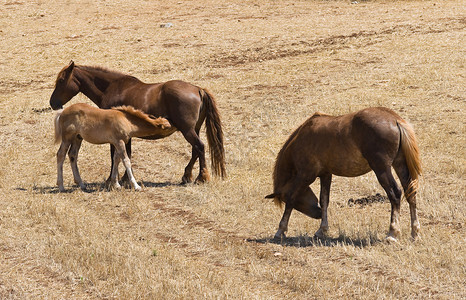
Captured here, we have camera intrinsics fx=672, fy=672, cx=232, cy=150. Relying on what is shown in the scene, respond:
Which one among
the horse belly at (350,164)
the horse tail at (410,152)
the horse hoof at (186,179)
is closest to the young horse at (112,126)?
the horse hoof at (186,179)

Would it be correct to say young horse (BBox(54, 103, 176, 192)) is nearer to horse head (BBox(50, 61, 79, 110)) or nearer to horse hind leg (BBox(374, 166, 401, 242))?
horse head (BBox(50, 61, 79, 110))

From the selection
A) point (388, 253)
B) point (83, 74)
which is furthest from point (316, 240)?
point (83, 74)

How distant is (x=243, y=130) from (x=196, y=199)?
18.6 ft

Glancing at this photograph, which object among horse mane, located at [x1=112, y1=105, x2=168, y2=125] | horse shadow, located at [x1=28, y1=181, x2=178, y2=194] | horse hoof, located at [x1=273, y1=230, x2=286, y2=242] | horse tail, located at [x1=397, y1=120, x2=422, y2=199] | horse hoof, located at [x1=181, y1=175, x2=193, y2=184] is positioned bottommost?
horse shadow, located at [x1=28, y1=181, x2=178, y2=194]

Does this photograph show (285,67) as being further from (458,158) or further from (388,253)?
(388,253)

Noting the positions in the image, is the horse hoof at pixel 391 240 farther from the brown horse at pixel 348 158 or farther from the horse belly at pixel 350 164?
the horse belly at pixel 350 164

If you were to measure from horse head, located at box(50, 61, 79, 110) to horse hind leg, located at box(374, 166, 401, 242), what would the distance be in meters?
7.47

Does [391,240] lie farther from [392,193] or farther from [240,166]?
[240,166]

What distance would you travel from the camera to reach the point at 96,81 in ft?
44.9

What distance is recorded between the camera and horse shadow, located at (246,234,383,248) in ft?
28.9

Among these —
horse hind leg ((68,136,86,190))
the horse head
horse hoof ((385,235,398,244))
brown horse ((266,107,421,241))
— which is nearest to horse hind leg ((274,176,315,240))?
brown horse ((266,107,421,241))

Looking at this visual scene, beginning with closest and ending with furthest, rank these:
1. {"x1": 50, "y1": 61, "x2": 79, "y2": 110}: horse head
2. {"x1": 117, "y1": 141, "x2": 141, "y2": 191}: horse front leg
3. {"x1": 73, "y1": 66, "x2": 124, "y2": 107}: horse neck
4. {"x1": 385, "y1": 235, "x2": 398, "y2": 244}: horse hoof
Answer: {"x1": 385, "y1": 235, "x2": 398, "y2": 244}: horse hoof, {"x1": 117, "y1": 141, "x2": 141, "y2": 191}: horse front leg, {"x1": 73, "y1": 66, "x2": 124, "y2": 107}: horse neck, {"x1": 50, "y1": 61, "x2": 79, "y2": 110}: horse head

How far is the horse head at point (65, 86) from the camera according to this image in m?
13.9

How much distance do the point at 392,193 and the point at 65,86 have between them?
25.6ft
